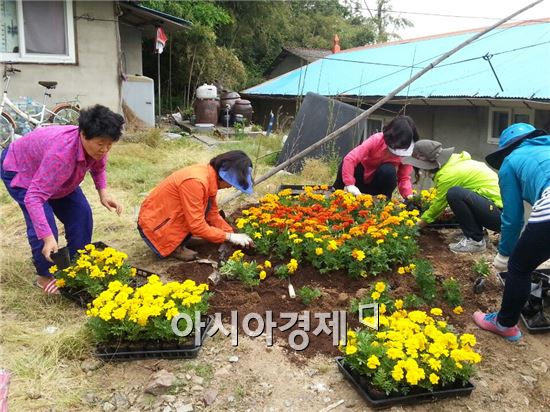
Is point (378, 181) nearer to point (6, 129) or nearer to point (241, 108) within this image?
point (6, 129)

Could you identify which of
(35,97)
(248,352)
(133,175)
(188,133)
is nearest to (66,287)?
(248,352)

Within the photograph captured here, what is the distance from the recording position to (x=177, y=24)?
1331 centimetres

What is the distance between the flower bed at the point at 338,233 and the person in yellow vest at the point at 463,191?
379mm

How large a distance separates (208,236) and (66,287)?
1.06 m

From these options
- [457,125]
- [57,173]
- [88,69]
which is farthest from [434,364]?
[88,69]

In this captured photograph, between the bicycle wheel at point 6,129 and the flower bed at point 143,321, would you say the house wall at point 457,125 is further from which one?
the flower bed at point 143,321

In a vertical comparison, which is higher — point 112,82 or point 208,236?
point 112,82

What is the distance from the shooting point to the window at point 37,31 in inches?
372

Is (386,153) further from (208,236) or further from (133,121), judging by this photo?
(133,121)

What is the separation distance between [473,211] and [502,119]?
649 centimetres

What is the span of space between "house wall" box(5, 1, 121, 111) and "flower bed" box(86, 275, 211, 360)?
802cm

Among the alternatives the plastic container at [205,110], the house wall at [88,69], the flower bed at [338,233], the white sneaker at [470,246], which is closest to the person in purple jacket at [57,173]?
the flower bed at [338,233]

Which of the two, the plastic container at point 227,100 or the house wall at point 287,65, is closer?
the plastic container at point 227,100

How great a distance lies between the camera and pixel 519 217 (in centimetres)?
324
